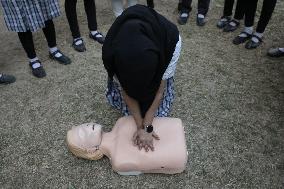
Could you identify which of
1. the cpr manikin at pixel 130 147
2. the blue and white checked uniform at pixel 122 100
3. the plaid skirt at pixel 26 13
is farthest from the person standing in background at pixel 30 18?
the cpr manikin at pixel 130 147

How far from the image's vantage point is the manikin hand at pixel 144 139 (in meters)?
2.12

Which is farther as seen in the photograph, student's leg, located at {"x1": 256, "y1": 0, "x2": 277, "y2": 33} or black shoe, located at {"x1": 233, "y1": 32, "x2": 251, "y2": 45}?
black shoe, located at {"x1": 233, "y1": 32, "x2": 251, "y2": 45}

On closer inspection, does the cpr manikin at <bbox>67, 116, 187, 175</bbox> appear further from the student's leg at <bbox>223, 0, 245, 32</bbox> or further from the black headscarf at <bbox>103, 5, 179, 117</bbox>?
the student's leg at <bbox>223, 0, 245, 32</bbox>

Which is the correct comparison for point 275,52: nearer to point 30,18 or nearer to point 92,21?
point 92,21

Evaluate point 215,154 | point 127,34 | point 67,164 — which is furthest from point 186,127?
point 127,34

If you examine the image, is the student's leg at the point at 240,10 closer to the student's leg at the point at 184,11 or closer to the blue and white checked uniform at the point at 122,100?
the student's leg at the point at 184,11

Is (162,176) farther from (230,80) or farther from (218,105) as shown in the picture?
(230,80)

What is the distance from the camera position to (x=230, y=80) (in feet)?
9.87

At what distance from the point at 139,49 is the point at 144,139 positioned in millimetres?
665

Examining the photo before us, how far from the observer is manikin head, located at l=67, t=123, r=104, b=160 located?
7.39ft

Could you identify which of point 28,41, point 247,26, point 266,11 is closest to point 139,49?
point 28,41

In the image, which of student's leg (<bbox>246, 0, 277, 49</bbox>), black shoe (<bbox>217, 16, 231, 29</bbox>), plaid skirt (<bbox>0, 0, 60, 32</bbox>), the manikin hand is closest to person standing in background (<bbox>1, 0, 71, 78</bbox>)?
plaid skirt (<bbox>0, 0, 60, 32</bbox>)

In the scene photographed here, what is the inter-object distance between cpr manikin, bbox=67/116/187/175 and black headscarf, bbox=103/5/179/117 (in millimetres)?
340

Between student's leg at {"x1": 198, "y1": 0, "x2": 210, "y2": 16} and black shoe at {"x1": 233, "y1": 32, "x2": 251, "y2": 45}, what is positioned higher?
student's leg at {"x1": 198, "y1": 0, "x2": 210, "y2": 16}
